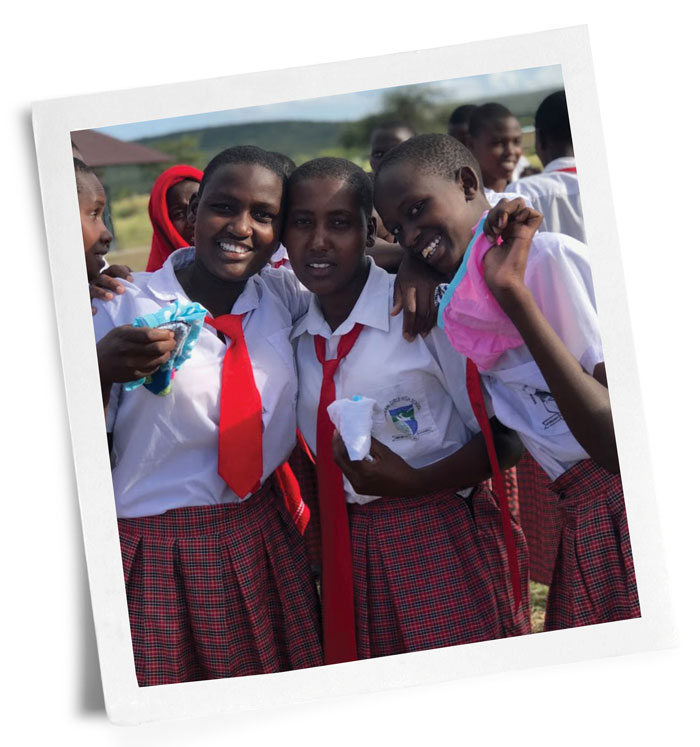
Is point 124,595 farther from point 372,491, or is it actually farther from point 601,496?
point 601,496

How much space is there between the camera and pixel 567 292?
198cm

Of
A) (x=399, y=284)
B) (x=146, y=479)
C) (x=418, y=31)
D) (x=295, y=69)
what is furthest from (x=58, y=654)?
(x=418, y=31)

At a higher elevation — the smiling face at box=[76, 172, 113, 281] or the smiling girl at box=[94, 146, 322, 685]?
the smiling face at box=[76, 172, 113, 281]

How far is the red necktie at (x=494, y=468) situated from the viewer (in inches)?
80.1

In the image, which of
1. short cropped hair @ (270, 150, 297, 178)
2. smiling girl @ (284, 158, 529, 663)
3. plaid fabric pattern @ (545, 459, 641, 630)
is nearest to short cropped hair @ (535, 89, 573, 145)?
smiling girl @ (284, 158, 529, 663)

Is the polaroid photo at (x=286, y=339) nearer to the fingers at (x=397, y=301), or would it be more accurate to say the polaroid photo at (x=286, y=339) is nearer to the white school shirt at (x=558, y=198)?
the white school shirt at (x=558, y=198)

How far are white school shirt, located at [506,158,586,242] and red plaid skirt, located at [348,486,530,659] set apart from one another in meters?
0.64

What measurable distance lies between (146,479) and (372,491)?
20.1 inches

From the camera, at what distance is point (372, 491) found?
203 cm

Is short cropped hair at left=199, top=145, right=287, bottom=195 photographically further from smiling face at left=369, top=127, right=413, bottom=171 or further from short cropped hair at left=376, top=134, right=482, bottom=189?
smiling face at left=369, top=127, right=413, bottom=171

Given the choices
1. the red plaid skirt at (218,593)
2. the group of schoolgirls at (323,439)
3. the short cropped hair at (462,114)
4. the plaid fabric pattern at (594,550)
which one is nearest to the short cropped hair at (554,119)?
the short cropped hair at (462,114)

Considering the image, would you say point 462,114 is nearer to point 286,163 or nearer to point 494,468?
point 286,163

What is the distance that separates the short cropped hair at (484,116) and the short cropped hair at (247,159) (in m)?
0.77

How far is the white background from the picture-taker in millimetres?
2121
